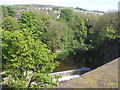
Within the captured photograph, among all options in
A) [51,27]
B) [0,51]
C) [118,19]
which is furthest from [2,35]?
[118,19]

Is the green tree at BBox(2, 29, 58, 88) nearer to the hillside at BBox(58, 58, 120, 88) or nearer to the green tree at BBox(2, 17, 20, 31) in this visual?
the hillside at BBox(58, 58, 120, 88)

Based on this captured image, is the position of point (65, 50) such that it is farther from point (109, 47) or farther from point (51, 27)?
point (109, 47)

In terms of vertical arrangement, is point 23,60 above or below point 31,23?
below

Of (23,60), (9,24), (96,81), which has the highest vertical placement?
(96,81)

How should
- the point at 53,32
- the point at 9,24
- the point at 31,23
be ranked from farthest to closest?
1. the point at 53,32
2. the point at 31,23
3. the point at 9,24

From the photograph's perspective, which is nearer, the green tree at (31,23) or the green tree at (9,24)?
the green tree at (9,24)

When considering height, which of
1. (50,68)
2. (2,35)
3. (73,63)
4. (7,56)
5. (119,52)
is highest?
(2,35)

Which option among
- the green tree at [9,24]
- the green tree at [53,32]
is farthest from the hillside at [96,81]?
the green tree at [53,32]

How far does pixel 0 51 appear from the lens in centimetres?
764

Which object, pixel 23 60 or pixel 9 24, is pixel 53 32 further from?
pixel 23 60

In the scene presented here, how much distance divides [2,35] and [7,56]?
1.40 m

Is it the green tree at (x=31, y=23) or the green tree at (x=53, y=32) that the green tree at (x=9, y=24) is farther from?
the green tree at (x=53, y=32)

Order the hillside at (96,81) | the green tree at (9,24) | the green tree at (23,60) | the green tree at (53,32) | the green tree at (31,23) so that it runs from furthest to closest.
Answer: the green tree at (53,32) < the green tree at (31,23) < the green tree at (9,24) < the green tree at (23,60) < the hillside at (96,81)

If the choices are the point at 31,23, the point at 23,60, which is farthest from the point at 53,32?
the point at 23,60
